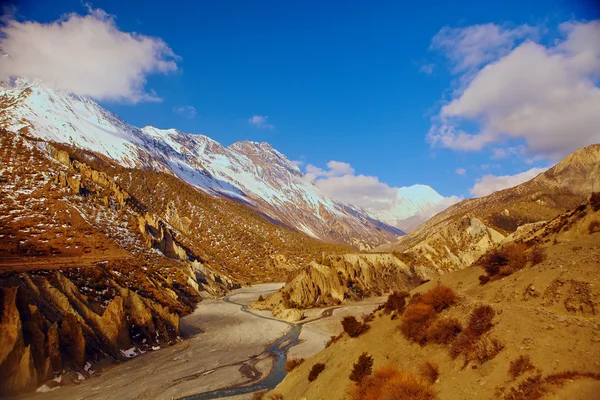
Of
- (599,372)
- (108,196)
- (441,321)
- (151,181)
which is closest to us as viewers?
(599,372)

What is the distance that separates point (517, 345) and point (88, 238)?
64630 millimetres

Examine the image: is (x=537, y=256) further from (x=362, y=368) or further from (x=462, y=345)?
(x=362, y=368)

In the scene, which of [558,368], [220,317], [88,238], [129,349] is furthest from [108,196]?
[558,368]

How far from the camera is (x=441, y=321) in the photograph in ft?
48.4

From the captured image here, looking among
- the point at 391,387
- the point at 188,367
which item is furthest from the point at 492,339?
the point at 188,367

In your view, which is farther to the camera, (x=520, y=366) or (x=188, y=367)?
(x=188, y=367)

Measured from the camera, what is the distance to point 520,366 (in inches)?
386

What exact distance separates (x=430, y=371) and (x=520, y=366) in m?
3.44

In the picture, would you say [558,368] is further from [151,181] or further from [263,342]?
[151,181]

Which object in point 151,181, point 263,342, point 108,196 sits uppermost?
point 151,181

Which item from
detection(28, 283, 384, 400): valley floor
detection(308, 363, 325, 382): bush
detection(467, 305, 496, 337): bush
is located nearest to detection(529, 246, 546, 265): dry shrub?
detection(467, 305, 496, 337): bush

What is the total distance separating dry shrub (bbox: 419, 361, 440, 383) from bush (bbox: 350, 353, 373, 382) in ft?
10.5

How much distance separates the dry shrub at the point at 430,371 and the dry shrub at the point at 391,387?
26 cm

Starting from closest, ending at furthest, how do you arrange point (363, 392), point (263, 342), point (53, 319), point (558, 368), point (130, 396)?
point (558, 368), point (363, 392), point (130, 396), point (53, 319), point (263, 342)
